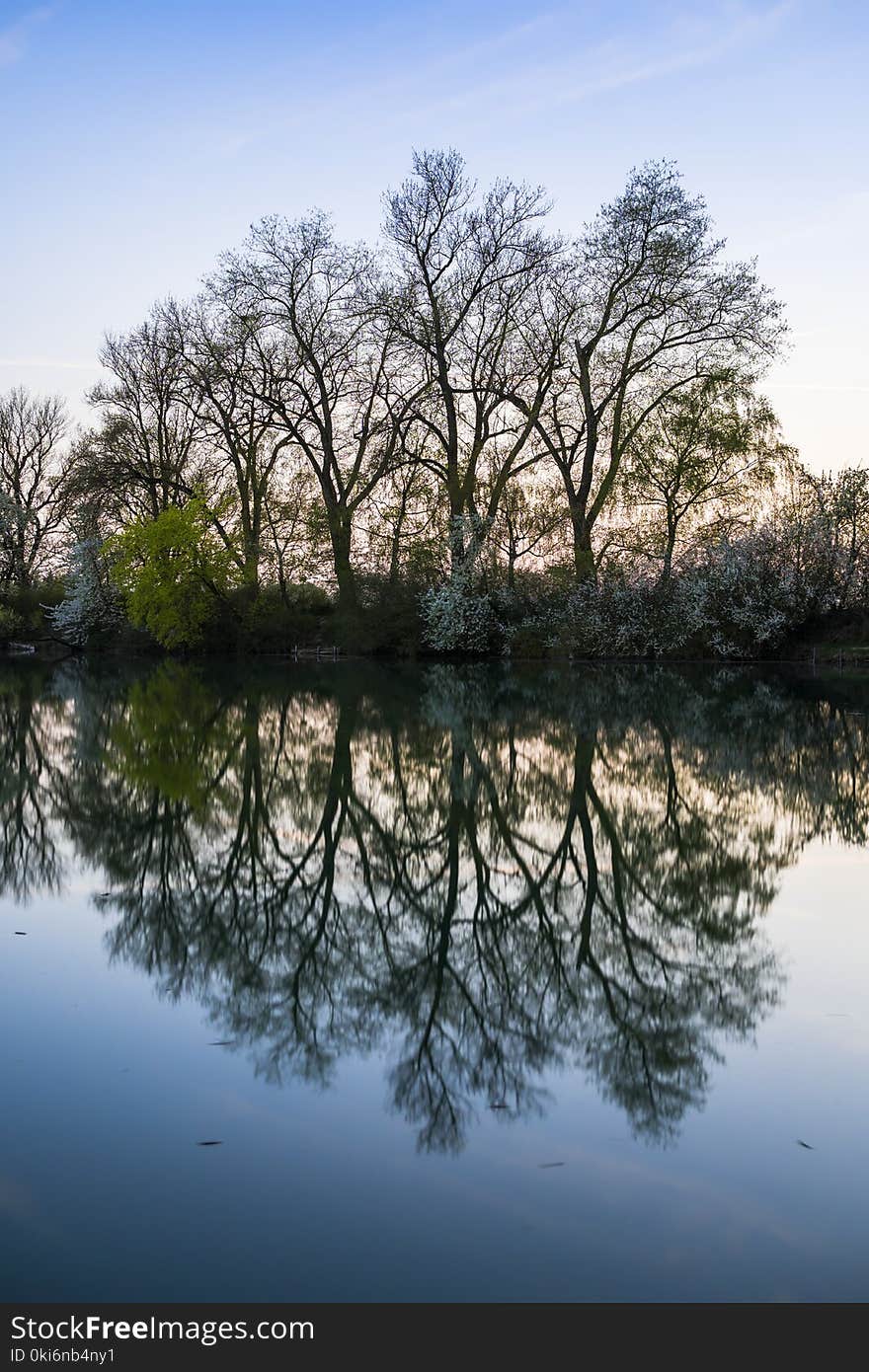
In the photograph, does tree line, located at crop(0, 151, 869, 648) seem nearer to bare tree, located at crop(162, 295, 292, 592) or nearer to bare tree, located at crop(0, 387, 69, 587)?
bare tree, located at crop(162, 295, 292, 592)

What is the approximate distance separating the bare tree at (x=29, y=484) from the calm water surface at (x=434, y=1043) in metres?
46.9

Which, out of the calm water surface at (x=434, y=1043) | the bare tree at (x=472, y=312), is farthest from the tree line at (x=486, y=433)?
the calm water surface at (x=434, y=1043)

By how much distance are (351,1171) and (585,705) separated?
1619 centimetres

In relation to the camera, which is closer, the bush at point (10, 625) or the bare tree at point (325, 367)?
the bare tree at point (325, 367)

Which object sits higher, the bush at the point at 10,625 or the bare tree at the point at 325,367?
the bare tree at the point at 325,367

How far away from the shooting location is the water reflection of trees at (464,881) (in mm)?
4348

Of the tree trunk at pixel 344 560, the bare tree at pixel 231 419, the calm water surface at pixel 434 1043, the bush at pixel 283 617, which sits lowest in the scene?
the calm water surface at pixel 434 1043

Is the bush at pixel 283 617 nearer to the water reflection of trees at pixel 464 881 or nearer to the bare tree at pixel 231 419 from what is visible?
the bare tree at pixel 231 419

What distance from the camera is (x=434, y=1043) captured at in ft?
14.2

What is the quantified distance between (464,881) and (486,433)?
30.9 meters

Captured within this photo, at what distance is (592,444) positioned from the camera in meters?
35.4

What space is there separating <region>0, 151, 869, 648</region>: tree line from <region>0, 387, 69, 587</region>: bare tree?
573 inches

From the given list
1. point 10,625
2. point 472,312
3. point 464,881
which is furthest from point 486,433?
point 464,881

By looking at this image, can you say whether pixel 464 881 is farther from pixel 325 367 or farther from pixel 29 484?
pixel 29 484
